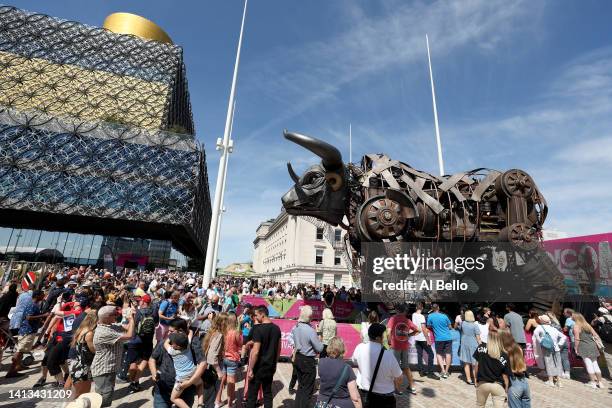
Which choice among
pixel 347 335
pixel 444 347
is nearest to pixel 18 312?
pixel 347 335

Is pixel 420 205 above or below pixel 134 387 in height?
above

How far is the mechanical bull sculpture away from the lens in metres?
9.95

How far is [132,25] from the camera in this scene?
6312cm

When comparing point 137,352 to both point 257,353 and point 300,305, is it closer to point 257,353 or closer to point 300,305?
point 257,353

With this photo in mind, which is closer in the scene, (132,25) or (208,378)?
(208,378)

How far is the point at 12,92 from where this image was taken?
1715 inches

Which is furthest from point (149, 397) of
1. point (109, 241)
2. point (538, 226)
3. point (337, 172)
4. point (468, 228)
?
point (109, 241)

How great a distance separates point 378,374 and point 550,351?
6.95m

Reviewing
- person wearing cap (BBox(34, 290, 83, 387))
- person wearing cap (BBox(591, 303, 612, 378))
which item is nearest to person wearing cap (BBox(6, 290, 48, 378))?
person wearing cap (BBox(34, 290, 83, 387))

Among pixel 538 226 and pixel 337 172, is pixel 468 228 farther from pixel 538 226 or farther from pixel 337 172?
pixel 337 172

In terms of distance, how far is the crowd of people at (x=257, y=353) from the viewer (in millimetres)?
4219

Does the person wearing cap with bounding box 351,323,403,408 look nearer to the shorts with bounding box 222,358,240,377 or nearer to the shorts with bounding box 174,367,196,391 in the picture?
the shorts with bounding box 174,367,196,391

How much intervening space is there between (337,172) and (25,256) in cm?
5244

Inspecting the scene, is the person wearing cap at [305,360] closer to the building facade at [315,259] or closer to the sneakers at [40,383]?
the sneakers at [40,383]
